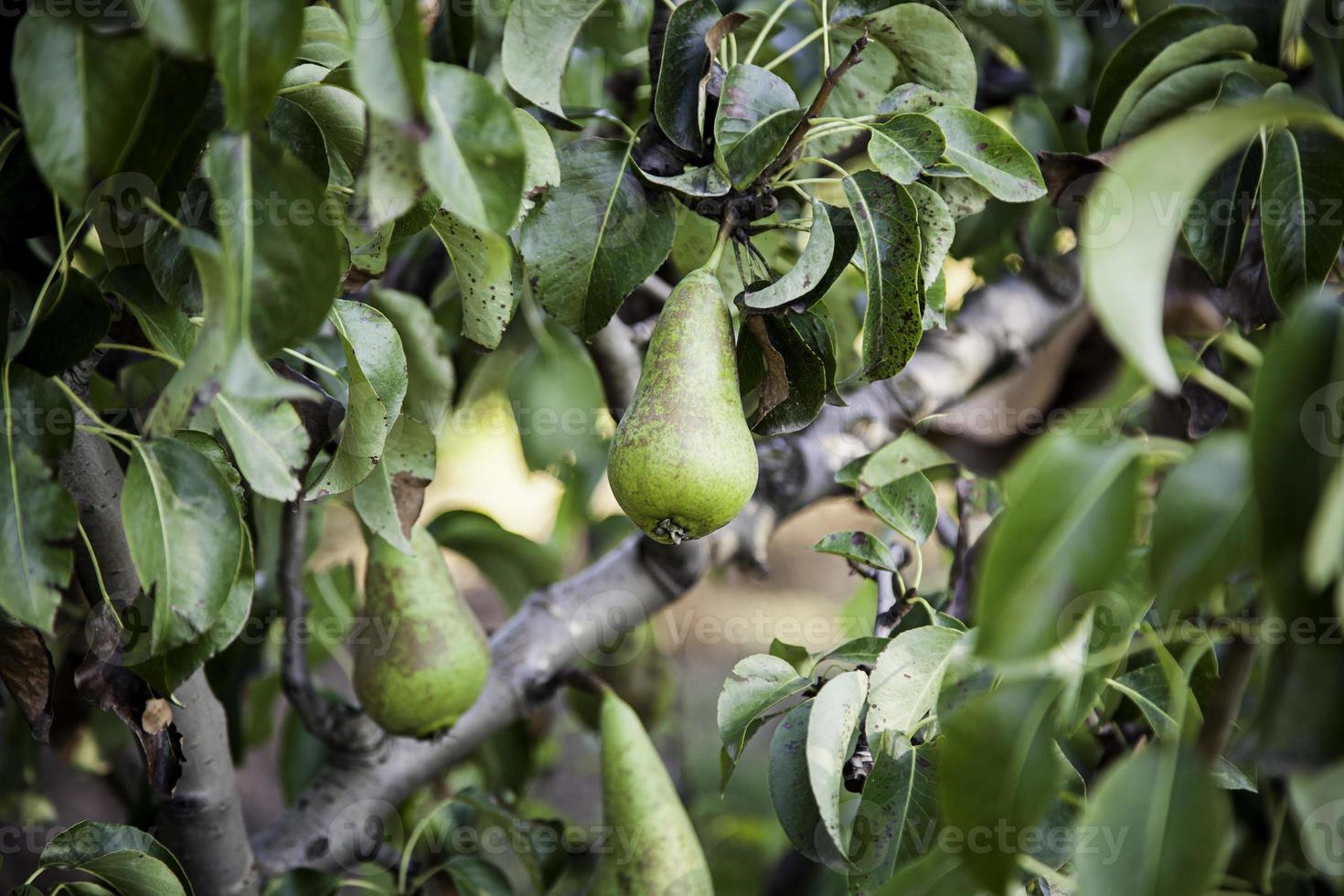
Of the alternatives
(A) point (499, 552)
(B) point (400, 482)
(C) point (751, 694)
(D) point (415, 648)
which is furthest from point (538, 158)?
(A) point (499, 552)

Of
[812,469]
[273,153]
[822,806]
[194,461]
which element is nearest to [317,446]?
[194,461]

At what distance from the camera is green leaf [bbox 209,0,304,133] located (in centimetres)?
39

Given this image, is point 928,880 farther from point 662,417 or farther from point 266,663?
point 266,663

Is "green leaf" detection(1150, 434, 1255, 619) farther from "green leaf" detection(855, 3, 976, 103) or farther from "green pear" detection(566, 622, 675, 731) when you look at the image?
"green pear" detection(566, 622, 675, 731)

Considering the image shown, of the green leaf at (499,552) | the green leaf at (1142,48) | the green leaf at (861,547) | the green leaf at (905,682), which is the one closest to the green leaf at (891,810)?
the green leaf at (905,682)

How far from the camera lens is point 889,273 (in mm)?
637

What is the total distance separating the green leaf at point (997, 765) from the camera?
420 mm

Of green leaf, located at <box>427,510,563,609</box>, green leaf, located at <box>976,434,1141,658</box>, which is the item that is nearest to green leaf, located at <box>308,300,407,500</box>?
green leaf, located at <box>976,434,1141,658</box>

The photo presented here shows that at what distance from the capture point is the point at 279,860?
3.33 feet

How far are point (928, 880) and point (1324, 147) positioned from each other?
24.0 inches

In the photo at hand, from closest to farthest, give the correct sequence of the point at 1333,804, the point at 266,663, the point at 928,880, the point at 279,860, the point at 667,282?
the point at 1333,804 < the point at 928,880 < the point at 279,860 < the point at 667,282 < the point at 266,663

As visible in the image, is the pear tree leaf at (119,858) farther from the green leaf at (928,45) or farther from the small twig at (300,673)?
the green leaf at (928,45)

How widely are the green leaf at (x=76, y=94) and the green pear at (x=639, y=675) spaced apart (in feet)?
3.54

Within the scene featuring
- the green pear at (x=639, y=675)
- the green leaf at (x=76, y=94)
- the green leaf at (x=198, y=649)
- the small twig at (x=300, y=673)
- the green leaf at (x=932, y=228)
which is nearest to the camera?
the green leaf at (x=76, y=94)
